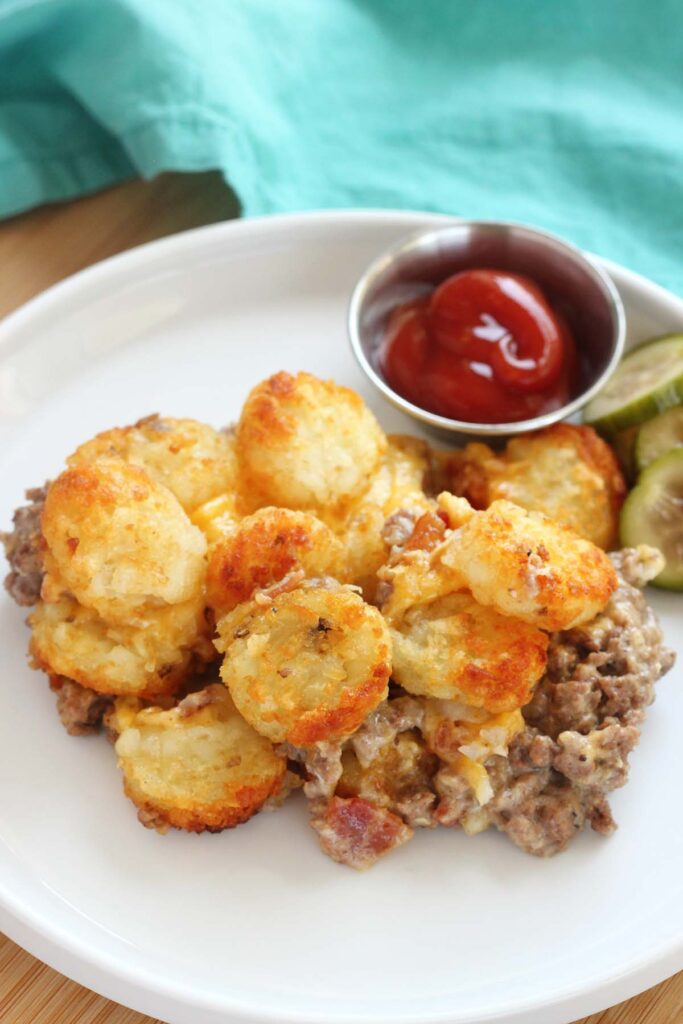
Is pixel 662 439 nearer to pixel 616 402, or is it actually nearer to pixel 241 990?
pixel 616 402

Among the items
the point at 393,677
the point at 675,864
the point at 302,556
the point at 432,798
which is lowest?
the point at 675,864

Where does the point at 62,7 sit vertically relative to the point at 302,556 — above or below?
above

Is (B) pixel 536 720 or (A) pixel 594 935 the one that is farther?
(B) pixel 536 720

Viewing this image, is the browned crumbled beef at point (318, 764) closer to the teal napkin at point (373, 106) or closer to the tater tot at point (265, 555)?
the tater tot at point (265, 555)

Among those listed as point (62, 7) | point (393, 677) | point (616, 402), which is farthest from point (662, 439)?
point (62, 7)

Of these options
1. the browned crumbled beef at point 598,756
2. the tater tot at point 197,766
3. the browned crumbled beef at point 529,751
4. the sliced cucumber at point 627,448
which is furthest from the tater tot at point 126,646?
the sliced cucumber at point 627,448

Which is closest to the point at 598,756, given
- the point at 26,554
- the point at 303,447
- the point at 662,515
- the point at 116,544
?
the point at 662,515

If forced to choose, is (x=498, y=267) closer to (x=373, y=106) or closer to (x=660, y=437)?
(x=660, y=437)
